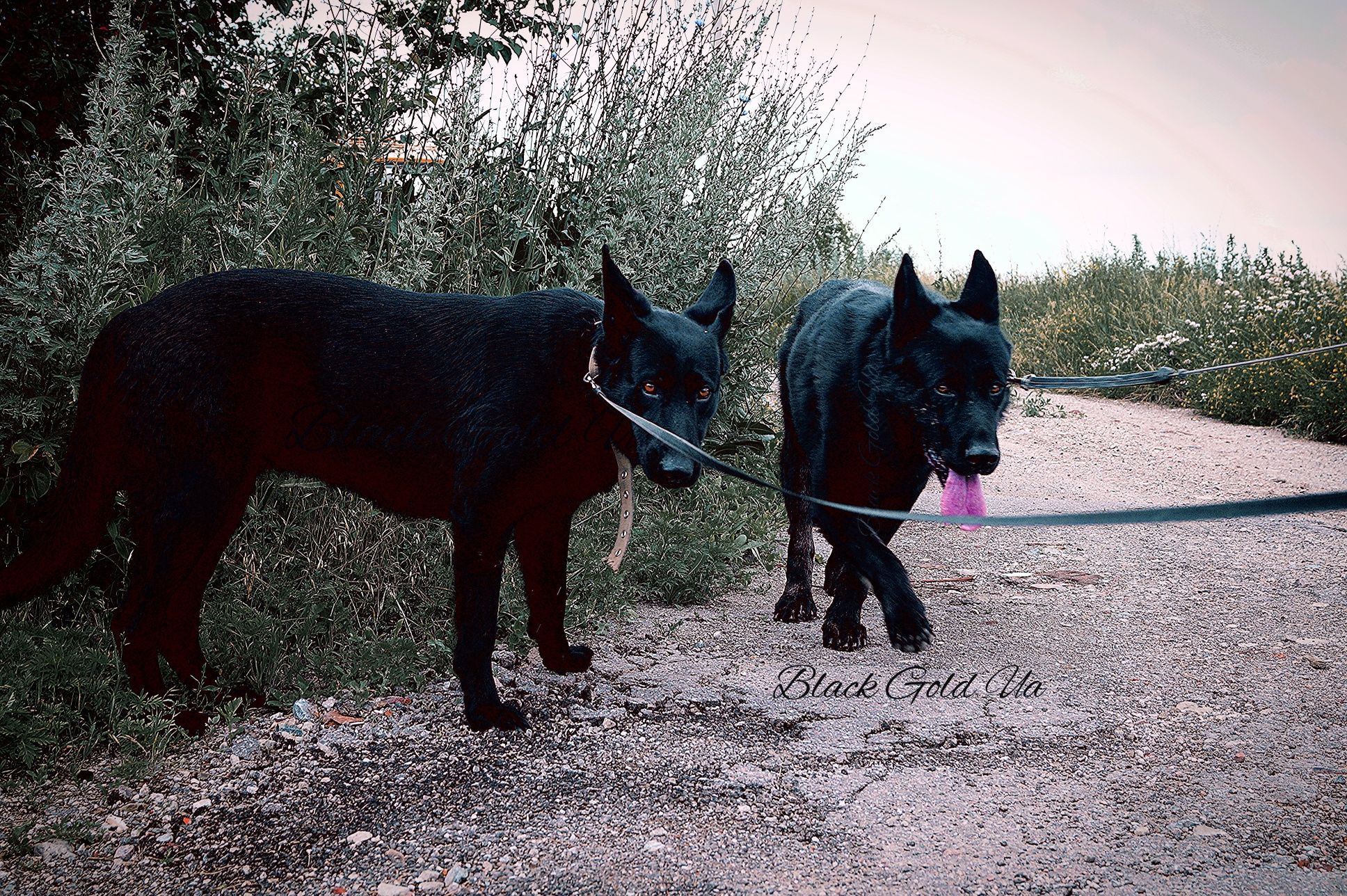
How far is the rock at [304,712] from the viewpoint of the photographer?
2969mm

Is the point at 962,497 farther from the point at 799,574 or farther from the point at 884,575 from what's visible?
the point at 799,574

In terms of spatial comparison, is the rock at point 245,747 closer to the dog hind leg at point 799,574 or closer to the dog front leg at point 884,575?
the dog front leg at point 884,575

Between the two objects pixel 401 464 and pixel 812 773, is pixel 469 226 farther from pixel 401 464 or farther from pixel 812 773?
pixel 812 773

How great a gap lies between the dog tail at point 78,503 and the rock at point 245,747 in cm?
72

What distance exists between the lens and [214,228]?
3803 mm

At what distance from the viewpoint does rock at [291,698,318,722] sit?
9.74 feet

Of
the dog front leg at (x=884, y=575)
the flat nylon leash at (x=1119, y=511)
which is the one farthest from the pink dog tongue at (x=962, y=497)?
the flat nylon leash at (x=1119, y=511)

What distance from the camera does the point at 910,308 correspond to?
3033 millimetres

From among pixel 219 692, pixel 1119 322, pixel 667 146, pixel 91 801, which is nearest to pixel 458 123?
pixel 667 146

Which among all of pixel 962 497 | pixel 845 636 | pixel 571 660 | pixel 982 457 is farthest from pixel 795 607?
pixel 982 457

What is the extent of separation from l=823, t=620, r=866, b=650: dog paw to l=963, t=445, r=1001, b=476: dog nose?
114cm

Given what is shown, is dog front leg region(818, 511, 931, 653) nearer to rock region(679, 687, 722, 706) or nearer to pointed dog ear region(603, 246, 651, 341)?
rock region(679, 687, 722, 706)

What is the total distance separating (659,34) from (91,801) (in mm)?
4417

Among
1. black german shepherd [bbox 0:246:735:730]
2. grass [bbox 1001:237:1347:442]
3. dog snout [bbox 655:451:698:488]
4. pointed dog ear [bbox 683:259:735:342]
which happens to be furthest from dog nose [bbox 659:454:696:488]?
grass [bbox 1001:237:1347:442]
